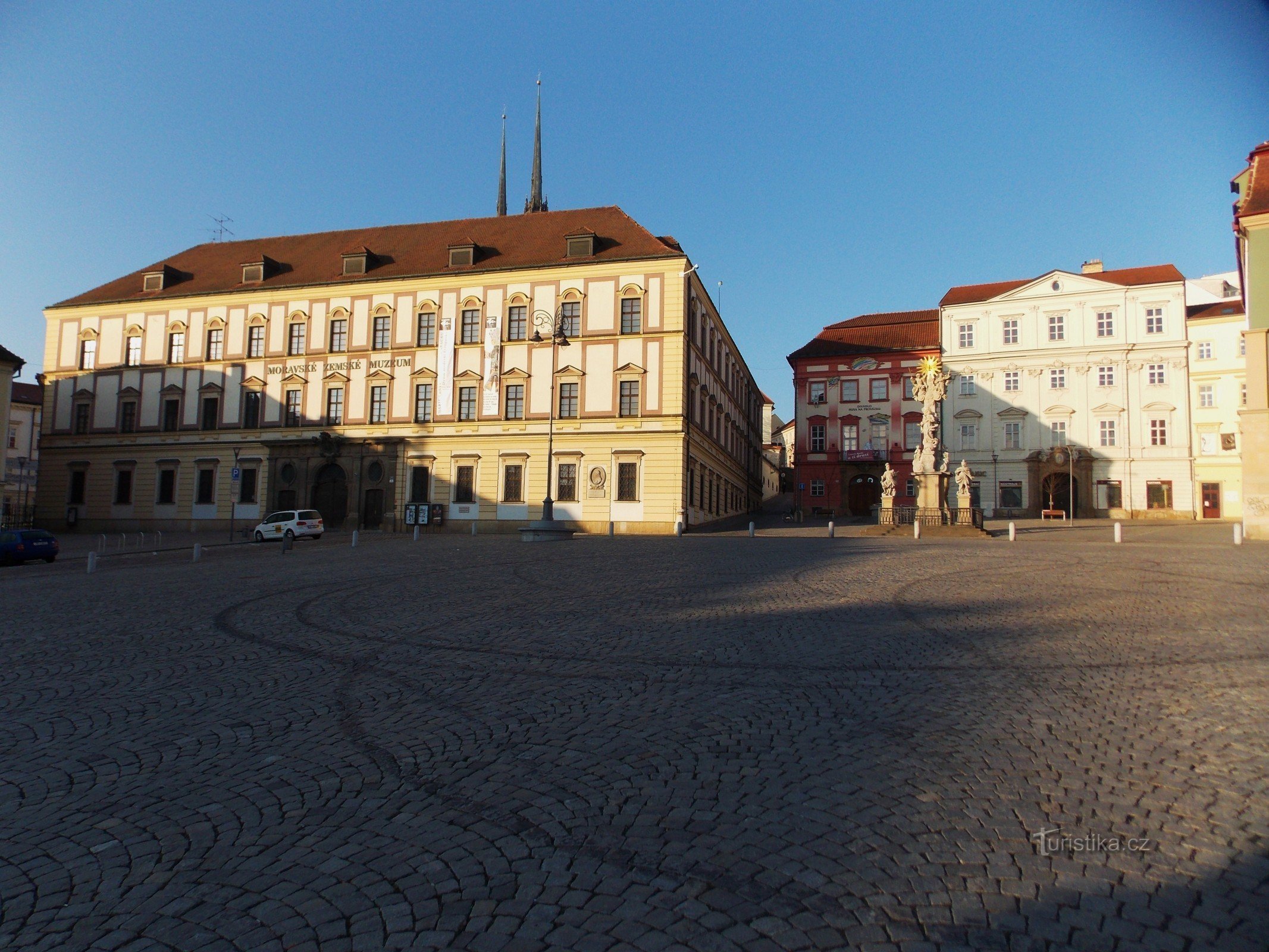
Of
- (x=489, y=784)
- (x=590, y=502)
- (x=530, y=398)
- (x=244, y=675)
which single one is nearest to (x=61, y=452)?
(x=530, y=398)

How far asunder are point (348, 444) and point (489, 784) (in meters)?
44.9

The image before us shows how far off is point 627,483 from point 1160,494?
35.3 m

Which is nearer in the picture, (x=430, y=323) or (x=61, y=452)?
(x=430, y=323)

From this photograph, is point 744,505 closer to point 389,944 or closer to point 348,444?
point 348,444

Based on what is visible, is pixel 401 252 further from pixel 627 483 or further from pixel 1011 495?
pixel 1011 495

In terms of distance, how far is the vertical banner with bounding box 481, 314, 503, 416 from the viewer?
4469 cm

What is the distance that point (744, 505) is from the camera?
69.1m

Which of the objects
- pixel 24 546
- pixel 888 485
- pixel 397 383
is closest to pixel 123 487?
pixel 397 383

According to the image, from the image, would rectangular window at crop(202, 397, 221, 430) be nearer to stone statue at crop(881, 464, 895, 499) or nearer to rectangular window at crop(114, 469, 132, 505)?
rectangular window at crop(114, 469, 132, 505)

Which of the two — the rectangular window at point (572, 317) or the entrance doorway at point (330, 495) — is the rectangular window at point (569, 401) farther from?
the entrance doorway at point (330, 495)

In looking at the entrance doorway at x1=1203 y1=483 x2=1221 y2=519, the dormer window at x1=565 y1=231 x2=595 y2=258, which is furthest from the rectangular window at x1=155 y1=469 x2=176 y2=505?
the entrance doorway at x1=1203 y1=483 x2=1221 y2=519

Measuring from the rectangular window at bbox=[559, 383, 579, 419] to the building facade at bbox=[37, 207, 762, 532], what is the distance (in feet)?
0.26

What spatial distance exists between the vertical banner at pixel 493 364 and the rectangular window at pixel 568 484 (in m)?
5.02

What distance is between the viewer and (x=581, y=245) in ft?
146
